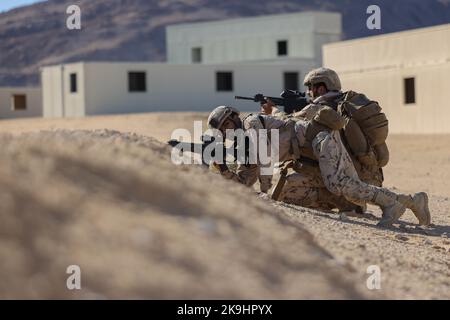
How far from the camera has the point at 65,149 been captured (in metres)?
3.87

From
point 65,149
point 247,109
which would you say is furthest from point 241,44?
point 65,149

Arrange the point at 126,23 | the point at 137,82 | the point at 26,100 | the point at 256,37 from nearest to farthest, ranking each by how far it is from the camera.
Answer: the point at 137,82 < the point at 256,37 < the point at 26,100 < the point at 126,23

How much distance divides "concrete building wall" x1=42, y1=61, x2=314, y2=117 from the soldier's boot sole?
26.7 metres

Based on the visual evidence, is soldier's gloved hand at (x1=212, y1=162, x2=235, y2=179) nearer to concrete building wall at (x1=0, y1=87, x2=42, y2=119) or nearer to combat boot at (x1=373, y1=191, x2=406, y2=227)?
combat boot at (x1=373, y1=191, x2=406, y2=227)

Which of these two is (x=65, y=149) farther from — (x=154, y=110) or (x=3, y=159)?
(x=154, y=110)

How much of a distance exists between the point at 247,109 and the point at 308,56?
710 centimetres

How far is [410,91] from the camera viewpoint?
2381cm

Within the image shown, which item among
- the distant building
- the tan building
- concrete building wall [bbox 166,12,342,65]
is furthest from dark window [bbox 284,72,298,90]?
the tan building

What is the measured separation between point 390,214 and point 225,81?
28399mm

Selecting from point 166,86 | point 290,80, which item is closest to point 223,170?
point 166,86

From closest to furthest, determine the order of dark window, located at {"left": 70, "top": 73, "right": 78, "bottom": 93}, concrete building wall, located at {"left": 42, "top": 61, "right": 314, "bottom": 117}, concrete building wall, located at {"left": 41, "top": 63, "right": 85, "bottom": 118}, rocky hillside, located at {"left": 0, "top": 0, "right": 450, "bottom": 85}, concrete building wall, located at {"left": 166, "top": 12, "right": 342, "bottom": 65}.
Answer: concrete building wall, located at {"left": 42, "top": 61, "right": 314, "bottom": 117}, concrete building wall, located at {"left": 41, "top": 63, "right": 85, "bottom": 118}, dark window, located at {"left": 70, "top": 73, "right": 78, "bottom": 93}, concrete building wall, located at {"left": 166, "top": 12, "right": 342, "bottom": 65}, rocky hillside, located at {"left": 0, "top": 0, "right": 450, "bottom": 85}

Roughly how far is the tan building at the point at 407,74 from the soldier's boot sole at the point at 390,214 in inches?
624

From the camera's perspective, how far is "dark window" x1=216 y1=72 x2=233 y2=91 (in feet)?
115

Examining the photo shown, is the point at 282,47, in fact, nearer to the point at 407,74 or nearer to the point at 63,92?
the point at 63,92
